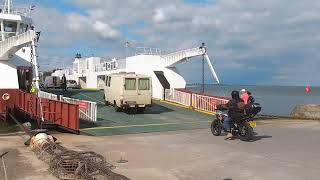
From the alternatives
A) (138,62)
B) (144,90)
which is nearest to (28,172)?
(144,90)

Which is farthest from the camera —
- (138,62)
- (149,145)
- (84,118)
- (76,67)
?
(76,67)

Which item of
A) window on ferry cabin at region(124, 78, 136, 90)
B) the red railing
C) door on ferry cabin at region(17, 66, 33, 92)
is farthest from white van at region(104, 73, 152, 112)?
the red railing

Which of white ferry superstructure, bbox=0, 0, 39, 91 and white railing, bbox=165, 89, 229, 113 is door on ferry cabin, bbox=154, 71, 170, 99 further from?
white ferry superstructure, bbox=0, 0, 39, 91

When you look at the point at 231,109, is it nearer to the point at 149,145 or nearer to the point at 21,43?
the point at 149,145

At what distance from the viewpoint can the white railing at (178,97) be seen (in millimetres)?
28970

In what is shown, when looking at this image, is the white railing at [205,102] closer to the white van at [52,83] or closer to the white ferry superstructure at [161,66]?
the white ferry superstructure at [161,66]

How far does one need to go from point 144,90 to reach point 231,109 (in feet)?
32.1

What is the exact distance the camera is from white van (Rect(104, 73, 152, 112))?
24.5 m

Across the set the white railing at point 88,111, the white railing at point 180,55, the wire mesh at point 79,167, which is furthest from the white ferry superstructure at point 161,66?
the wire mesh at point 79,167

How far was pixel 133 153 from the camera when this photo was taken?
13.1 metres

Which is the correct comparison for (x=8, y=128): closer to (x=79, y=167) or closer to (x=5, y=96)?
(x=5, y=96)

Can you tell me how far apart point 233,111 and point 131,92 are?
995cm

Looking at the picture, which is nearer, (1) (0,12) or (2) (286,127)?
(2) (286,127)

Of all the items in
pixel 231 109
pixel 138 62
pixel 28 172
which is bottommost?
pixel 28 172
